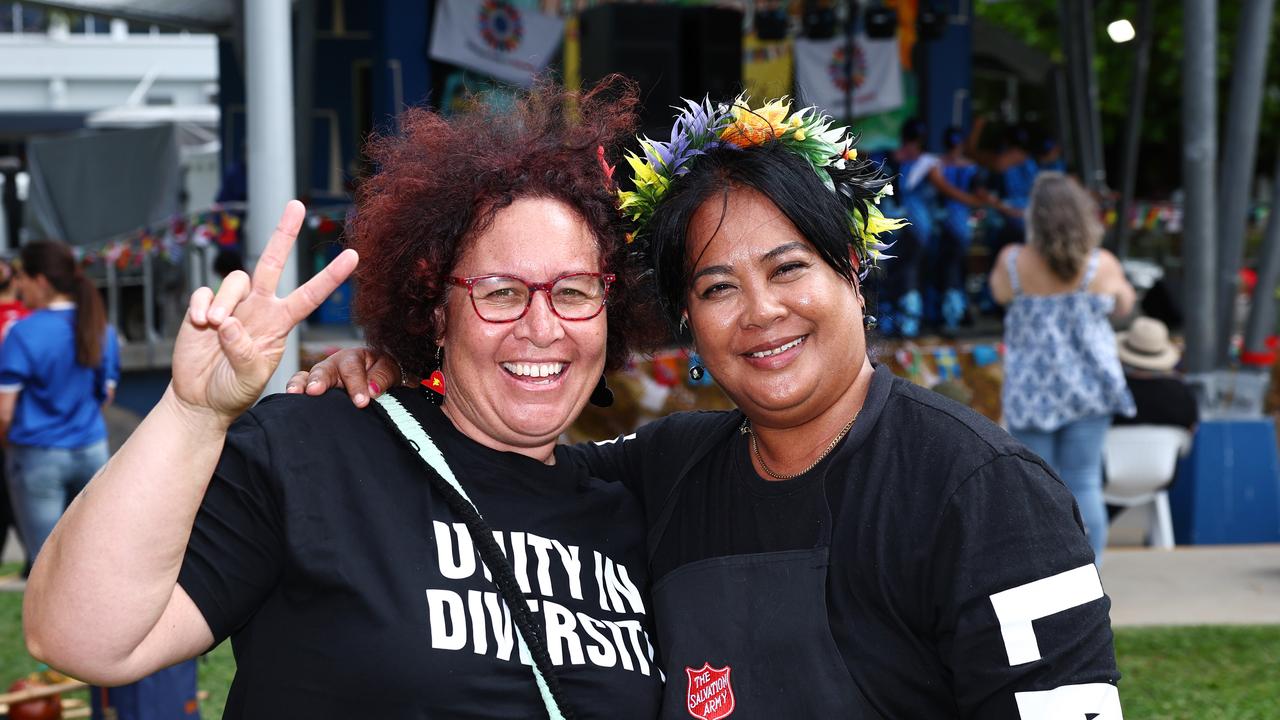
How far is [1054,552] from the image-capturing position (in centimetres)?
184

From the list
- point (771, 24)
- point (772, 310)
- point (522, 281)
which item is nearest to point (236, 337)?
point (522, 281)

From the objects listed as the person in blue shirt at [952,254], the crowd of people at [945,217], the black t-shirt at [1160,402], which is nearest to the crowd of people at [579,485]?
the black t-shirt at [1160,402]

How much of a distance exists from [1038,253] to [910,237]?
17.2 ft

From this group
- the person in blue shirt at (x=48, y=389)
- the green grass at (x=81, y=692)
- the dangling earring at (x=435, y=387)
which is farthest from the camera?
the person in blue shirt at (x=48, y=389)

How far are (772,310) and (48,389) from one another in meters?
5.44

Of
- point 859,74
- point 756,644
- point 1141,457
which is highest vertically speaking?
point 859,74

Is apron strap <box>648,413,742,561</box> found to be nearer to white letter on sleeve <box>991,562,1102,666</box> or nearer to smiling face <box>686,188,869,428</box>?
smiling face <box>686,188,869,428</box>

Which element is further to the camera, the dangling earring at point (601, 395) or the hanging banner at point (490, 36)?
the hanging banner at point (490, 36)

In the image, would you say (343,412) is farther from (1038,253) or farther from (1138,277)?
(1138,277)

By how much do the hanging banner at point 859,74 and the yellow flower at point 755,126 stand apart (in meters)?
12.8

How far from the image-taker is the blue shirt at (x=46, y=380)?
21.6ft

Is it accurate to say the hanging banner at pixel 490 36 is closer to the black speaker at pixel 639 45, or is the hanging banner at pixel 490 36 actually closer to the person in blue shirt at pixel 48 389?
the black speaker at pixel 639 45

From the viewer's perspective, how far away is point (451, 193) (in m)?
2.41

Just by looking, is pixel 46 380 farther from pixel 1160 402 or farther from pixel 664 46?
pixel 664 46
